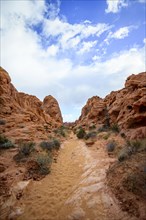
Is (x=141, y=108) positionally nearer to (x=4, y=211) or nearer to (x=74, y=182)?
(x=74, y=182)

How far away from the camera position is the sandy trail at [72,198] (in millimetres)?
5523

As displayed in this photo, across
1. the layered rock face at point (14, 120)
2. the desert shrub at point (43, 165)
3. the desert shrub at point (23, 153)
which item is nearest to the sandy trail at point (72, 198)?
the desert shrub at point (43, 165)

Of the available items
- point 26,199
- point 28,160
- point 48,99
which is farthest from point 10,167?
point 48,99

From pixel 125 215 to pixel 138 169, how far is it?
6.78 feet

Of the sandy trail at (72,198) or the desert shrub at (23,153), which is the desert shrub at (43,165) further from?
the desert shrub at (23,153)

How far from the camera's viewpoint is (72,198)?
657cm

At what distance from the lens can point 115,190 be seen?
6.26 m

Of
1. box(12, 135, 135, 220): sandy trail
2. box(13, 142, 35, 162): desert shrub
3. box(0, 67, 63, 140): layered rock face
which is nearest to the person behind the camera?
box(12, 135, 135, 220): sandy trail

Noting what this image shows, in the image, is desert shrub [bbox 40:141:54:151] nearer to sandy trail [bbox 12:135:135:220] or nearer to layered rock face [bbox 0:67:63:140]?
layered rock face [bbox 0:67:63:140]

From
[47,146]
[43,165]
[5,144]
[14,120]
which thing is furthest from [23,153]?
[14,120]

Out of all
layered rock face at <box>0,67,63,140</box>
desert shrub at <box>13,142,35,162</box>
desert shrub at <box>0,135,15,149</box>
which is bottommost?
desert shrub at <box>13,142,35,162</box>

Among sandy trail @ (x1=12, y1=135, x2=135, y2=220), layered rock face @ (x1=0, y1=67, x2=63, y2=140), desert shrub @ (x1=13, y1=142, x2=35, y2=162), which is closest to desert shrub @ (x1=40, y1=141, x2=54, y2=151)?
desert shrub @ (x1=13, y1=142, x2=35, y2=162)

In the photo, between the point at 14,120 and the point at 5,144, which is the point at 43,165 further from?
the point at 14,120

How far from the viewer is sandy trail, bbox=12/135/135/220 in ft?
18.1
